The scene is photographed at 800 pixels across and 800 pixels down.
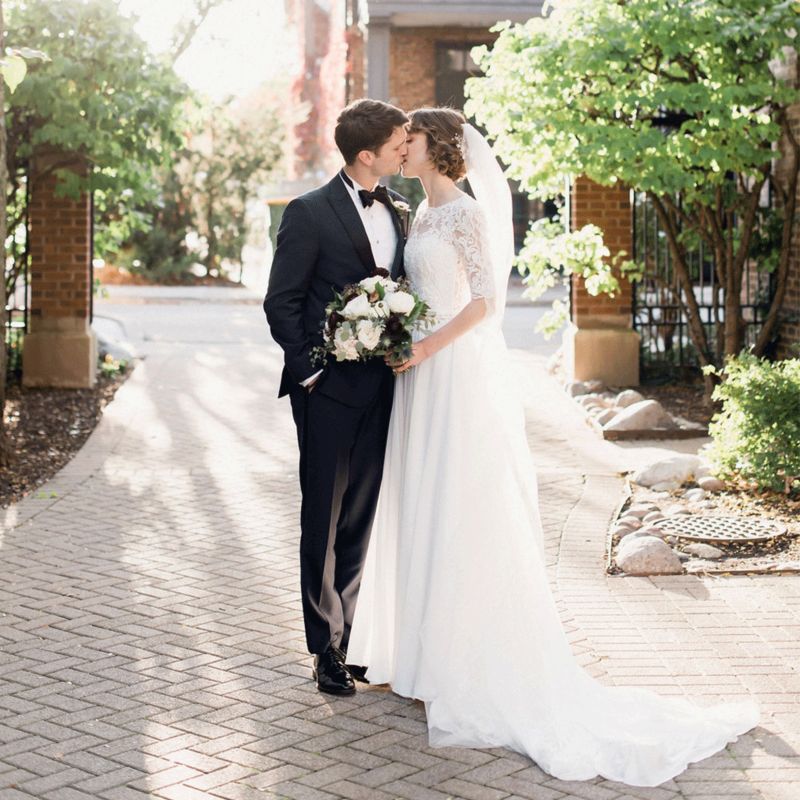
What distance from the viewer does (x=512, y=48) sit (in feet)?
35.6

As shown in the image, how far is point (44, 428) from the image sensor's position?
444 inches

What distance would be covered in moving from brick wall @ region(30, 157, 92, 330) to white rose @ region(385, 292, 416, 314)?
878 centimetres

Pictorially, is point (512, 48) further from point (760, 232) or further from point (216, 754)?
point (216, 754)

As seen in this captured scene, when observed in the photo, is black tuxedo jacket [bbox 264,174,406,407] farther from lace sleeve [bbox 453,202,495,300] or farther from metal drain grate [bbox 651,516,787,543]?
metal drain grate [bbox 651,516,787,543]

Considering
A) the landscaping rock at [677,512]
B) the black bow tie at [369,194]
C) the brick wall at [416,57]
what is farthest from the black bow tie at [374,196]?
the brick wall at [416,57]

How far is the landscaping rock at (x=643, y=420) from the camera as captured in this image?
10820mm

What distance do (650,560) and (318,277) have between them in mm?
2567

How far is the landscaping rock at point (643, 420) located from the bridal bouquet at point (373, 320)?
601 cm

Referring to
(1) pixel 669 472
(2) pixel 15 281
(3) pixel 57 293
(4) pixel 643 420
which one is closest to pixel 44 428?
(3) pixel 57 293

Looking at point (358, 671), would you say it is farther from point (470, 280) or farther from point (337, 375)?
point (470, 280)

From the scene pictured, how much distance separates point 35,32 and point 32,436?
3.49m

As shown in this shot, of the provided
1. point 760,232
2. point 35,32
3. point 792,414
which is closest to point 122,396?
point 35,32

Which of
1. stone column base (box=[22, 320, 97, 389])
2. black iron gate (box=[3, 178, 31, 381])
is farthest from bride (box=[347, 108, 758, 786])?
black iron gate (box=[3, 178, 31, 381])

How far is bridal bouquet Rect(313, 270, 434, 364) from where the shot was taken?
16.0 feet
